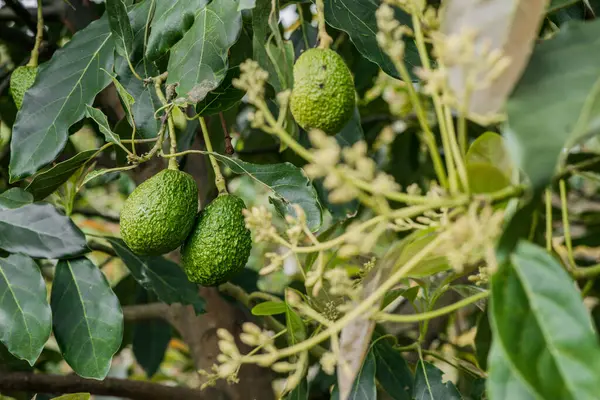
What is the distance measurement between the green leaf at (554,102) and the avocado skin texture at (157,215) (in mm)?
598

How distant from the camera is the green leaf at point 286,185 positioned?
950 mm

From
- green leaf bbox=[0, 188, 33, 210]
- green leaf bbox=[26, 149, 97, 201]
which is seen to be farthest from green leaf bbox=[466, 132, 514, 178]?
green leaf bbox=[0, 188, 33, 210]

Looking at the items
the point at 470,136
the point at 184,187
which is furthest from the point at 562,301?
the point at 470,136

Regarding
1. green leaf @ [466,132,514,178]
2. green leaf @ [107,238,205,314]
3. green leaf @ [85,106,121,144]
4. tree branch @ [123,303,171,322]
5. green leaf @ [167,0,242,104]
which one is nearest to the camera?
green leaf @ [466,132,514,178]

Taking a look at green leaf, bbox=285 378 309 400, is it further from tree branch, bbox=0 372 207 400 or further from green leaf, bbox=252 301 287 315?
tree branch, bbox=0 372 207 400

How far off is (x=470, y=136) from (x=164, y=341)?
106cm

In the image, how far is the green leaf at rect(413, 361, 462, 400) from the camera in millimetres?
1041

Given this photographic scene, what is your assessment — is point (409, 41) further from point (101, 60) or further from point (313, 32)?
point (101, 60)

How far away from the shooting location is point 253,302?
1495mm

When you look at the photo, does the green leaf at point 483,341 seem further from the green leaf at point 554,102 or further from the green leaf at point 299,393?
the green leaf at point 554,102

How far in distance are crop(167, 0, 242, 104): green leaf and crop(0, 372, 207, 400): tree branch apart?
73 centimetres

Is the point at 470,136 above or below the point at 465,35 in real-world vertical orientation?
below

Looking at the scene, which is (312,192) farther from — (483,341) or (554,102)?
(554,102)

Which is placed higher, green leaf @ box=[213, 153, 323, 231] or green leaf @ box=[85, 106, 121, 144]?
green leaf @ box=[85, 106, 121, 144]
